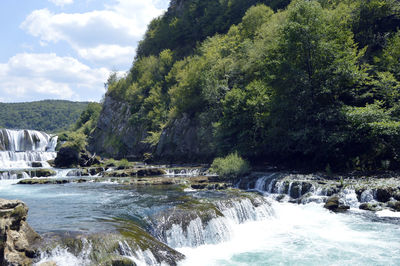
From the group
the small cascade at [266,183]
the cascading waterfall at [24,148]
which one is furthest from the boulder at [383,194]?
the cascading waterfall at [24,148]

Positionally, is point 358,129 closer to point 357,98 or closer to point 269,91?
point 357,98

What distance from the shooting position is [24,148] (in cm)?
6500

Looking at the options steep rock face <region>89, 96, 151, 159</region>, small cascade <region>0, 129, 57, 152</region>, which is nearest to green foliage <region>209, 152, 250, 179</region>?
steep rock face <region>89, 96, 151, 159</region>

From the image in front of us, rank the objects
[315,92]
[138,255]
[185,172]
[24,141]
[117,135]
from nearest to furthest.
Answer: [138,255], [315,92], [185,172], [24,141], [117,135]

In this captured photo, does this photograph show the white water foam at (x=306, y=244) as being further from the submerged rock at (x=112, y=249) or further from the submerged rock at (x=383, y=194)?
the submerged rock at (x=383, y=194)

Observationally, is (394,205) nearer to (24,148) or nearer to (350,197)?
(350,197)

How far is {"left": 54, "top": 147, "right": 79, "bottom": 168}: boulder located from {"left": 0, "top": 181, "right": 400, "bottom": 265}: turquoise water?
26.3 metres

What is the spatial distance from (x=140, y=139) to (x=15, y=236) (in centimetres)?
5234

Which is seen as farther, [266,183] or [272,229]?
[266,183]

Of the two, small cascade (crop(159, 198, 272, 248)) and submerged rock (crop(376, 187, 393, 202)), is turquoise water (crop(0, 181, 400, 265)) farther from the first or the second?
submerged rock (crop(376, 187, 393, 202))

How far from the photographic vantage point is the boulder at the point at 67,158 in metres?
47.7

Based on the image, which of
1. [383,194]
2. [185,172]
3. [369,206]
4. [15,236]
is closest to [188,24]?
[185,172]

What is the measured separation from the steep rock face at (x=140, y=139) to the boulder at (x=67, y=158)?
42.3 feet

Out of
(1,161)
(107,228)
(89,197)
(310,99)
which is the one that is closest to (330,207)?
(310,99)
